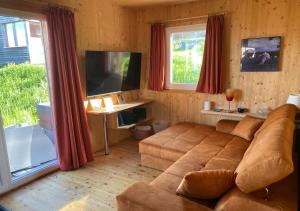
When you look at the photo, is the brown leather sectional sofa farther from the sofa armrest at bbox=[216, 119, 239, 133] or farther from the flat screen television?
the flat screen television

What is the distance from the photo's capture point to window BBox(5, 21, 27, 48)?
100.0 inches

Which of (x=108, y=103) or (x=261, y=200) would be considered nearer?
(x=261, y=200)

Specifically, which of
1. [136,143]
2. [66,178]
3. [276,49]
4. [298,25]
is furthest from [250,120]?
[66,178]

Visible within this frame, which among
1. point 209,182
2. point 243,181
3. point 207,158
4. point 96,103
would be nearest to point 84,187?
point 96,103

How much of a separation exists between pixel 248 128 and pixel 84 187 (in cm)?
225

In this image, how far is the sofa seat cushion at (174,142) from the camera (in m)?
2.79

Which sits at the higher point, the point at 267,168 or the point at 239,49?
the point at 239,49

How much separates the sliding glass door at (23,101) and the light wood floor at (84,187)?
25 centimetres

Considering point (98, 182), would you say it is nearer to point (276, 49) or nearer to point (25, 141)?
point (25, 141)

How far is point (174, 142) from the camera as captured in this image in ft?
9.68

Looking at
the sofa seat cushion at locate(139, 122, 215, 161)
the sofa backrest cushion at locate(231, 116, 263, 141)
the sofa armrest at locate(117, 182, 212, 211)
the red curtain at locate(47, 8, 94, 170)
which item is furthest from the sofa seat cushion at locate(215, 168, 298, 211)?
the red curtain at locate(47, 8, 94, 170)

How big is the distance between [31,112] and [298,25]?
3781mm

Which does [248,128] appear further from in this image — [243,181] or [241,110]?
[243,181]

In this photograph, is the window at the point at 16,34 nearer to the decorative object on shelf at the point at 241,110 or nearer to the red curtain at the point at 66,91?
the red curtain at the point at 66,91
